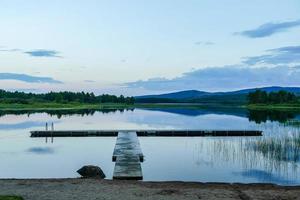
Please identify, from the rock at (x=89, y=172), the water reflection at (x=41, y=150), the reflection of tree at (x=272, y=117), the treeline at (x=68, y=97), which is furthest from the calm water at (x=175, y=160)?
the treeline at (x=68, y=97)

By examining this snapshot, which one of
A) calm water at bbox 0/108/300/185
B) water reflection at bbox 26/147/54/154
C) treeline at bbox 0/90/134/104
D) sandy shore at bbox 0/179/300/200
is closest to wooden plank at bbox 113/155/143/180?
calm water at bbox 0/108/300/185

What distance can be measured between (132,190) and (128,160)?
8.53m

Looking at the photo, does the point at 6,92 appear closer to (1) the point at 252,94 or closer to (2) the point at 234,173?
(1) the point at 252,94

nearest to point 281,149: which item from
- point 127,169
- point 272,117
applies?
point 127,169

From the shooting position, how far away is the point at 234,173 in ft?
68.2

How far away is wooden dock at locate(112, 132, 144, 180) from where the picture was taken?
58.1ft

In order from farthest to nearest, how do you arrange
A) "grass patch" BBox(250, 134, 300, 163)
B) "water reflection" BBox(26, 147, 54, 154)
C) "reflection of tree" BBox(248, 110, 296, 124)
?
"reflection of tree" BBox(248, 110, 296, 124) → "water reflection" BBox(26, 147, 54, 154) → "grass patch" BBox(250, 134, 300, 163)

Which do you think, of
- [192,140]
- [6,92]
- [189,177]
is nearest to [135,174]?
[189,177]

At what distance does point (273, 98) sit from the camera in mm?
118688

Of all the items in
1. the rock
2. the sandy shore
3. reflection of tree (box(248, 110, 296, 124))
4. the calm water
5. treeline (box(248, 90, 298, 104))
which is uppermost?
treeline (box(248, 90, 298, 104))

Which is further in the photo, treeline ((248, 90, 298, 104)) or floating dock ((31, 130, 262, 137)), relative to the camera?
treeline ((248, 90, 298, 104))

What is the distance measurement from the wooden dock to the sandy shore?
270 centimetres

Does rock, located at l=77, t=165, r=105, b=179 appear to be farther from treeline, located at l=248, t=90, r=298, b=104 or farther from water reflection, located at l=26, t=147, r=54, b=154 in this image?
treeline, located at l=248, t=90, r=298, b=104

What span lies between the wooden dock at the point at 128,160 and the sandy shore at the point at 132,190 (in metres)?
2.70
